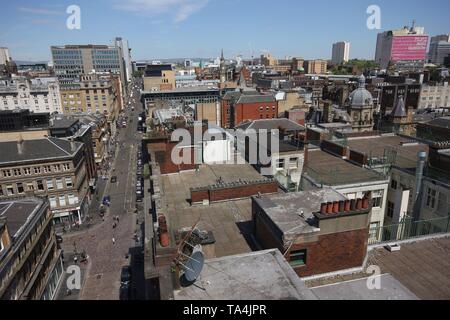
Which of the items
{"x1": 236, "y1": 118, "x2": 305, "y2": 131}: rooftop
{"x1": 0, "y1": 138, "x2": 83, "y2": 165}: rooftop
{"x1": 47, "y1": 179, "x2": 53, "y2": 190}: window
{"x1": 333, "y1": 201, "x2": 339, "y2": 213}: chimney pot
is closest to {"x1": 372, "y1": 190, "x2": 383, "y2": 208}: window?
{"x1": 333, "y1": 201, "x2": 339, "y2": 213}: chimney pot

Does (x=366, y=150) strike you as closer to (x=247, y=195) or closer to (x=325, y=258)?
(x=247, y=195)

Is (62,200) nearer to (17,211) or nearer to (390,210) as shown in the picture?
(17,211)

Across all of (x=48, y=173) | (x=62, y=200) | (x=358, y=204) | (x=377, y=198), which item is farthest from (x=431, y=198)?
(x=62, y=200)

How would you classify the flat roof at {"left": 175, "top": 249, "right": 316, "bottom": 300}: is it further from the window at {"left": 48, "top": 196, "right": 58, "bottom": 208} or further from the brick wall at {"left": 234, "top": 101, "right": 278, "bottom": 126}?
the brick wall at {"left": 234, "top": 101, "right": 278, "bottom": 126}

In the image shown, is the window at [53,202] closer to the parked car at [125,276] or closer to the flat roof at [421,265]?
the parked car at [125,276]

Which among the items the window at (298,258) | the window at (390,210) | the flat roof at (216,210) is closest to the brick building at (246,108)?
the flat roof at (216,210)
